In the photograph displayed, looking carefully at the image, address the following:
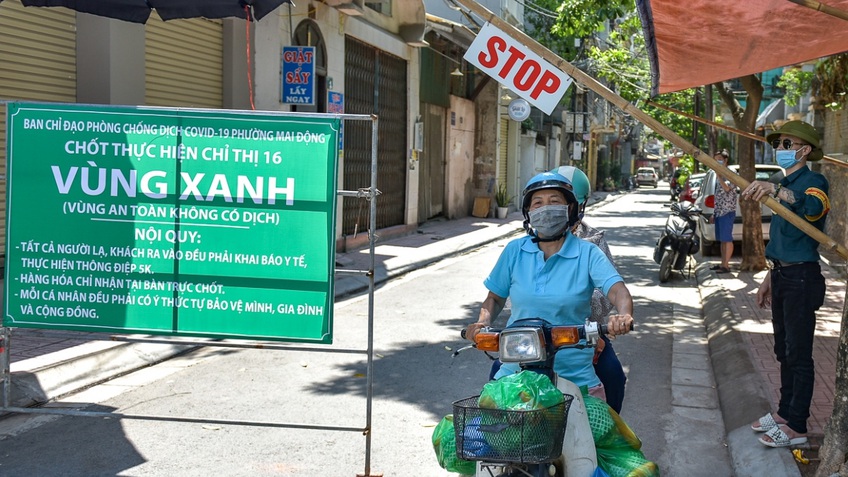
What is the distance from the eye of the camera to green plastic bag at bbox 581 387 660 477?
3.27 metres

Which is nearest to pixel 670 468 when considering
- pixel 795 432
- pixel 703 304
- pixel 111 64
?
pixel 795 432

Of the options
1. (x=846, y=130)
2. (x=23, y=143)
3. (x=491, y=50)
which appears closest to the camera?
(x=23, y=143)

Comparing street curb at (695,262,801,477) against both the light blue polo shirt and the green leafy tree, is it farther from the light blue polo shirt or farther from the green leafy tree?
the green leafy tree

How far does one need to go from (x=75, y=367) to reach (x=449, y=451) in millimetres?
4683

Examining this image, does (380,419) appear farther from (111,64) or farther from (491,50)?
(111,64)

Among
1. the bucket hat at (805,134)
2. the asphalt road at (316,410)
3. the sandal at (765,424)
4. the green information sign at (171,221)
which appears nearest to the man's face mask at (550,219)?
the green information sign at (171,221)

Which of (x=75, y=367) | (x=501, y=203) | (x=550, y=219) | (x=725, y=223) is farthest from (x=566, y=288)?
(x=501, y=203)

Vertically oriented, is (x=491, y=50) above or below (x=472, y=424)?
above

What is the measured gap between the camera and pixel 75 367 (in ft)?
22.8

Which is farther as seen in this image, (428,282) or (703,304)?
(428,282)

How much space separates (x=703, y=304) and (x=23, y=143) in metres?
8.94

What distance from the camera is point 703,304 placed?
11.4 m

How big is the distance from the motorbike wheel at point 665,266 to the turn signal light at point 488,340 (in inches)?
418

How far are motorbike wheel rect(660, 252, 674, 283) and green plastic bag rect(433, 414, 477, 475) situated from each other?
1056cm
